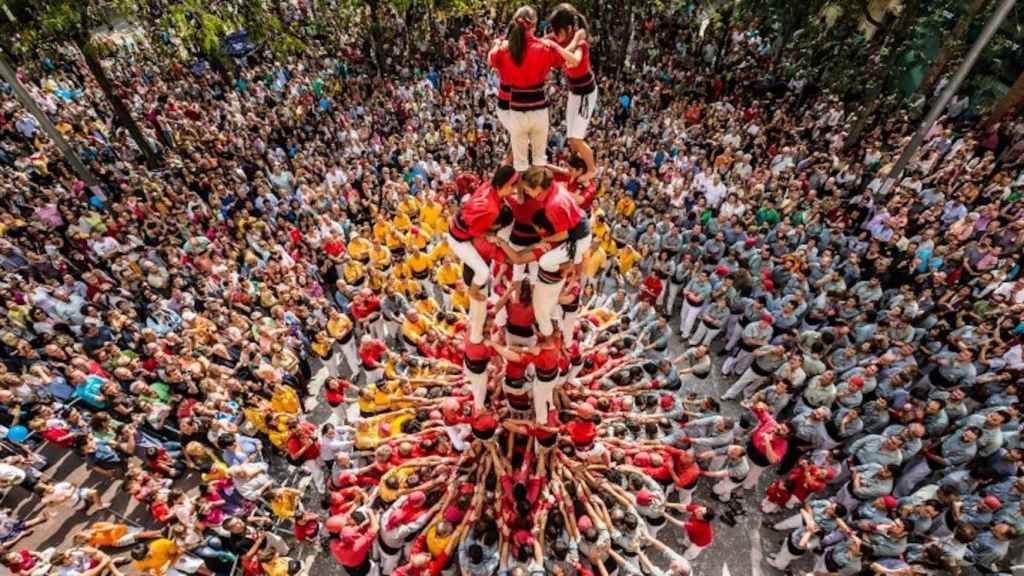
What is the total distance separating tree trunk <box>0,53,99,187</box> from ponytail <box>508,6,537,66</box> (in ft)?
46.7

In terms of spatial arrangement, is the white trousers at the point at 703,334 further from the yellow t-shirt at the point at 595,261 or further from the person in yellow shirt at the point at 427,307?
the person in yellow shirt at the point at 427,307

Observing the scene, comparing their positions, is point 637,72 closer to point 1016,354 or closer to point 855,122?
point 855,122

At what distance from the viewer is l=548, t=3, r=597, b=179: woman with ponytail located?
18.8 feet

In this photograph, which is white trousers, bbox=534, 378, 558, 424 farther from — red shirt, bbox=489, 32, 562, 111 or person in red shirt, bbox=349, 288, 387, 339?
person in red shirt, bbox=349, 288, 387, 339

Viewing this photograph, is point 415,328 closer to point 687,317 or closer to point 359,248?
point 359,248

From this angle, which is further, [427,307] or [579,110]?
[427,307]

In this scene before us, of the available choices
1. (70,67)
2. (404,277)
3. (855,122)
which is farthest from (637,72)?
(70,67)

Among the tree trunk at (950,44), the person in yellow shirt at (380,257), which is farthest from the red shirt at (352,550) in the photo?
the tree trunk at (950,44)

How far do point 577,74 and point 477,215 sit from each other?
228 centimetres

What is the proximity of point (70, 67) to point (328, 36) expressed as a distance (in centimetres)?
1067

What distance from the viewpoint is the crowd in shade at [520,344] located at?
734 centimetres

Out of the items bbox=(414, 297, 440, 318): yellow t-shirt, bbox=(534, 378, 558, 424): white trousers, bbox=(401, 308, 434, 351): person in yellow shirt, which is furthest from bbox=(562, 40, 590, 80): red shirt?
bbox=(414, 297, 440, 318): yellow t-shirt

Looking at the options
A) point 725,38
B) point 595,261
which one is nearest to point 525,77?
point 595,261

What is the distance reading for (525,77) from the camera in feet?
19.0
